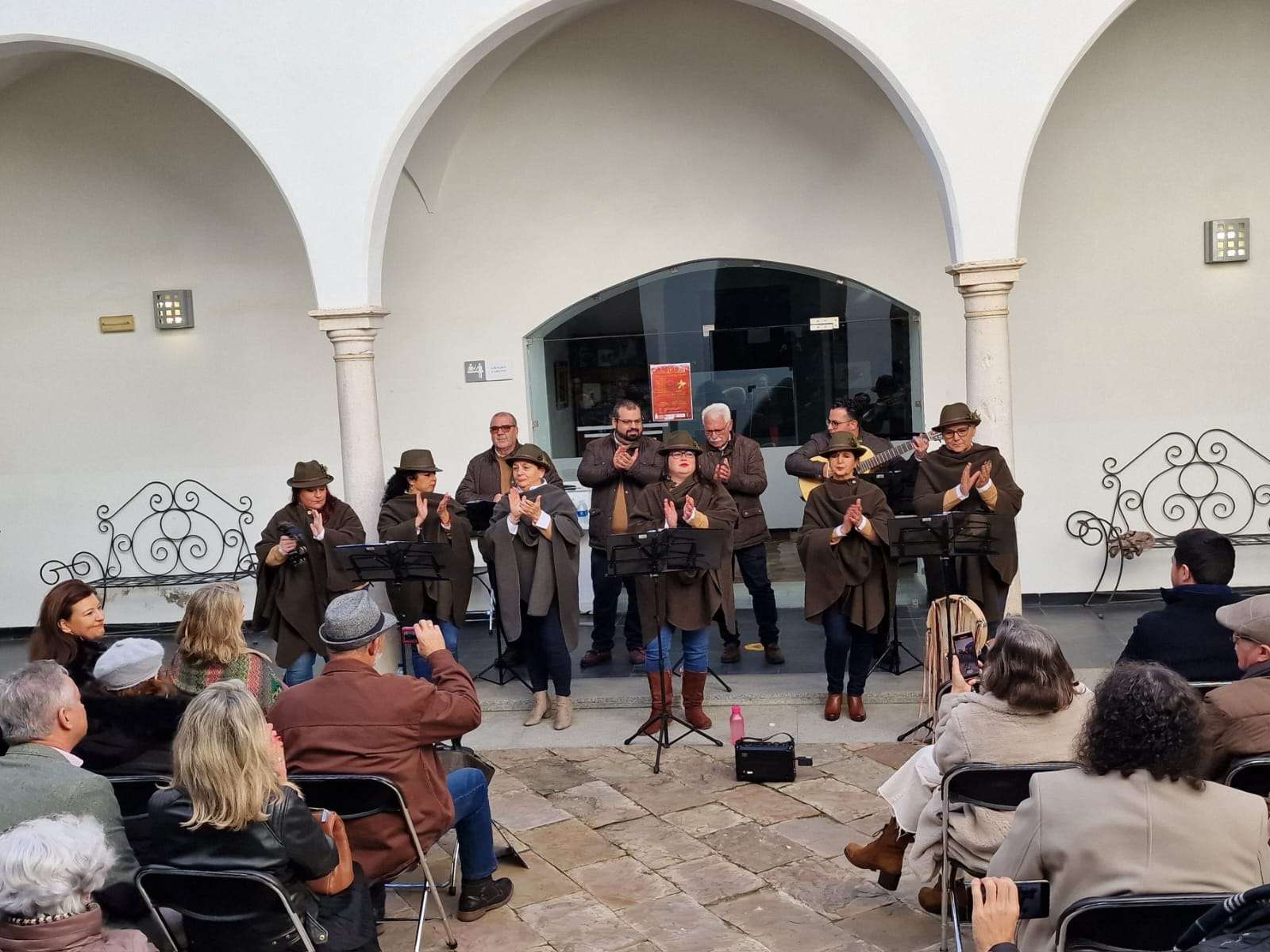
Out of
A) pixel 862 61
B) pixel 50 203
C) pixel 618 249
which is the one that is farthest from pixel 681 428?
pixel 50 203

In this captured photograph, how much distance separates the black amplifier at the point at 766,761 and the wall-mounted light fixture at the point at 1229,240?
5205 millimetres

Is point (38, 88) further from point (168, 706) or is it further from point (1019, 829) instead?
point (1019, 829)

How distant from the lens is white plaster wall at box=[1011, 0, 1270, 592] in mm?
9242

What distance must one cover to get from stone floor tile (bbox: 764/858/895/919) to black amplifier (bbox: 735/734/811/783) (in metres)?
0.97

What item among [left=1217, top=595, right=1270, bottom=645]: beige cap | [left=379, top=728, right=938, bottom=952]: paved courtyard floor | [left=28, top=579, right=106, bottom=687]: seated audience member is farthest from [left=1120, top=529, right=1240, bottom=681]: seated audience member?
[left=28, top=579, right=106, bottom=687]: seated audience member

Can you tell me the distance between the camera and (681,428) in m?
10.6

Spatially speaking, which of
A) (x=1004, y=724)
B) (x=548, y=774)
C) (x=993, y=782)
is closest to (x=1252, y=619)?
(x=1004, y=724)

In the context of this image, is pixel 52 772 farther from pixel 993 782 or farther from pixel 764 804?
pixel 764 804

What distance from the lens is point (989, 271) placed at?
765cm

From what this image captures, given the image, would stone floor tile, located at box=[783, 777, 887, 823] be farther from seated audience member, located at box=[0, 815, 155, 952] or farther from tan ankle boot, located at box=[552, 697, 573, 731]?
seated audience member, located at box=[0, 815, 155, 952]

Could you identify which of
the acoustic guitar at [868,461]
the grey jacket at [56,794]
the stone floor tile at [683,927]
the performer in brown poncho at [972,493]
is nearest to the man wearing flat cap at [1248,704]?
the stone floor tile at [683,927]

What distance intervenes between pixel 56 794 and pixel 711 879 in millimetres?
2733

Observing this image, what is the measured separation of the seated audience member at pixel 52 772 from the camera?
4.04m

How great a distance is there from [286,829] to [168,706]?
1.20 metres
